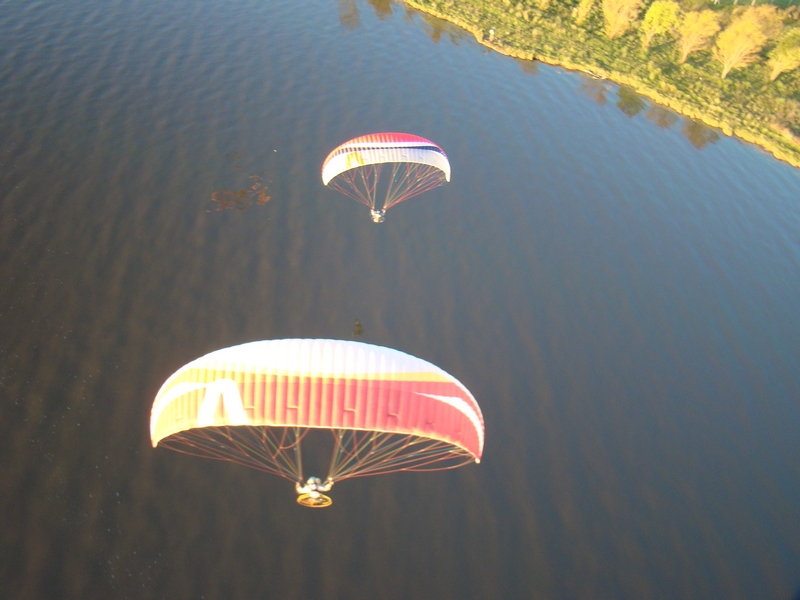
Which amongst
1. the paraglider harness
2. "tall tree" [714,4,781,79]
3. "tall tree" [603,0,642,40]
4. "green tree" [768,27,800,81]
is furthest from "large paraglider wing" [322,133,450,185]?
"green tree" [768,27,800,81]

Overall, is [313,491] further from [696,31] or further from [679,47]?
[679,47]

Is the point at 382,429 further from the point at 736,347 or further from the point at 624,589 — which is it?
the point at 736,347

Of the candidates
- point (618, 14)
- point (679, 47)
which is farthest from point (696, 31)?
point (618, 14)

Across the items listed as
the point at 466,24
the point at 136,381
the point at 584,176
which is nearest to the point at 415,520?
the point at 136,381

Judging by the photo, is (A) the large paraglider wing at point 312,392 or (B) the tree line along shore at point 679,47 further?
(B) the tree line along shore at point 679,47

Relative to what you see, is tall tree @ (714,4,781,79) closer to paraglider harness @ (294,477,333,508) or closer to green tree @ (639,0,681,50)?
green tree @ (639,0,681,50)

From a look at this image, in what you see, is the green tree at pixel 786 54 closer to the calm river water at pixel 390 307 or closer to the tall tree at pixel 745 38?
the tall tree at pixel 745 38

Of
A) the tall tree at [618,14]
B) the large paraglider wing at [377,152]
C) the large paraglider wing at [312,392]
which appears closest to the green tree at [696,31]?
the tall tree at [618,14]
